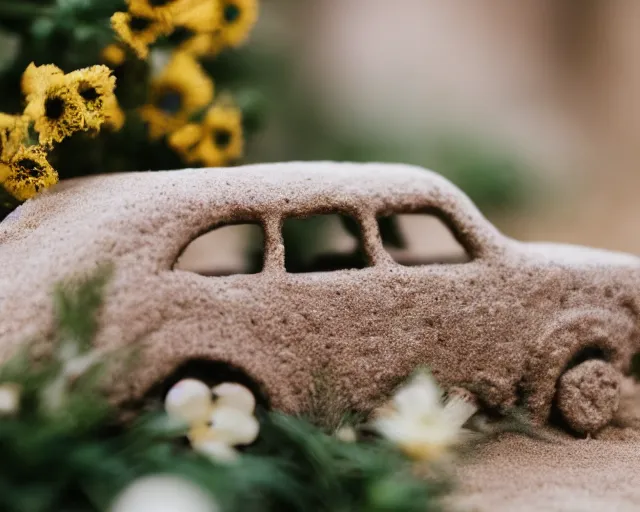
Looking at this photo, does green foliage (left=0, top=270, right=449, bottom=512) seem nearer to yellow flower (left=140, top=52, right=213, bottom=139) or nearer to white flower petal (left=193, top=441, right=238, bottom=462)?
white flower petal (left=193, top=441, right=238, bottom=462)

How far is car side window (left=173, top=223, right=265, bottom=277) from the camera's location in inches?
126

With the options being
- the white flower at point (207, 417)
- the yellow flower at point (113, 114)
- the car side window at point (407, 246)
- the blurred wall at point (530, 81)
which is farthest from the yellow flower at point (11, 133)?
the blurred wall at point (530, 81)

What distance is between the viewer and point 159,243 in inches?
79.4

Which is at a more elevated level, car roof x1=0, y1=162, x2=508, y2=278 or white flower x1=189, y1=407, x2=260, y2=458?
car roof x1=0, y1=162, x2=508, y2=278

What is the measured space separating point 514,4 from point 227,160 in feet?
10.6

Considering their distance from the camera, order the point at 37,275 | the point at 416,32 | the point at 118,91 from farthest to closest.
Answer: the point at 416,32 < the point at 118,91 < the point at 37,275

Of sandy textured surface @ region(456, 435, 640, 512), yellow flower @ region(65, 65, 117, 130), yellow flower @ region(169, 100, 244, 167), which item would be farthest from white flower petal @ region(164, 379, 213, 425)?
yellow flower @ region(169, 100, 244, 167)

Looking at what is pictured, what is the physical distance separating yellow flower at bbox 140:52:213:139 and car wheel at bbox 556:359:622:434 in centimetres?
177

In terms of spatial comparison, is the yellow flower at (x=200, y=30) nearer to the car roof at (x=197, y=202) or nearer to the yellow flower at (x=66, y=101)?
the yellow flower at (x=66, y=101)

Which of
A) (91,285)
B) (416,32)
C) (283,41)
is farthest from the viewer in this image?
(416,32)

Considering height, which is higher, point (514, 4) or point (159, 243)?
point (514, 4)

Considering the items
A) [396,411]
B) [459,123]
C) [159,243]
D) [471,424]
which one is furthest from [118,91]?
[459,123]

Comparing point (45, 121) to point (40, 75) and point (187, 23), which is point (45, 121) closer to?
point (40, 75)

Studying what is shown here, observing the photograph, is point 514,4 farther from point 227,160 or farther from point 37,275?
point 37,275
